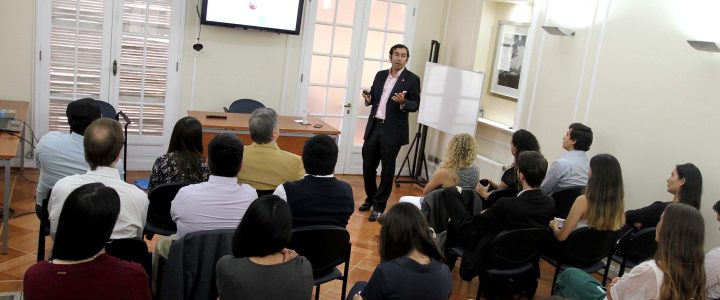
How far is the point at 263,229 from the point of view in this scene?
233 centimetres

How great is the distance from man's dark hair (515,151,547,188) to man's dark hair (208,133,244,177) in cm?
181

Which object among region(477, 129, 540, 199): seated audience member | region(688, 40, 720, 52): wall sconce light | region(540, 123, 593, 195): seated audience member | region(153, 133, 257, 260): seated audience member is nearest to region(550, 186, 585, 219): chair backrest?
region(540, 123, 593, 195): seated audience member

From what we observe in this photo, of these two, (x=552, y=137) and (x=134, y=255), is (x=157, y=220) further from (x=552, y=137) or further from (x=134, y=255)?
(x=552, y=137)

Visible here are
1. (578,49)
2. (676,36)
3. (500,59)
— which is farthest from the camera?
(500,59)

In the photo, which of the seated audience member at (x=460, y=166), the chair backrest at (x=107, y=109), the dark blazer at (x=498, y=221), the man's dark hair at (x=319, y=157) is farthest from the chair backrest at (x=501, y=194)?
the chair backrest at (x=107, y=109)

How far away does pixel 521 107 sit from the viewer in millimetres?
6625

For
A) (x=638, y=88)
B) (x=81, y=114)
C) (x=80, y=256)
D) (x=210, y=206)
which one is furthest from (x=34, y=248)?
(x=638, y=88)

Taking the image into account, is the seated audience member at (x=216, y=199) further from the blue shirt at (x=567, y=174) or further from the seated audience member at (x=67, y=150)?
the blue shirt at (x=567, y=174)

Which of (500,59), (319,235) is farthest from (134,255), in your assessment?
(500,59)

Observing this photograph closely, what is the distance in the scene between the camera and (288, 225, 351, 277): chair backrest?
3215 mm

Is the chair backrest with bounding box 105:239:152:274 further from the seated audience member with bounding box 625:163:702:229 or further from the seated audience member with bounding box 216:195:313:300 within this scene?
the seated audience member with bounding box 625:163:702:229

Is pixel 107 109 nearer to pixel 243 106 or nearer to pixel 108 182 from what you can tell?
pixel 243 106

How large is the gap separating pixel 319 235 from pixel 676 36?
3513 millimetres

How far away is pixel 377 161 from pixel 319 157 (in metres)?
3.03
